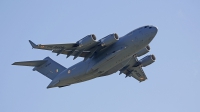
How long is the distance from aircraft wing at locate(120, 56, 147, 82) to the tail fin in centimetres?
458

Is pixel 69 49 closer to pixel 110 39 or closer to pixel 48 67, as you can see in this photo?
pixel 110 39

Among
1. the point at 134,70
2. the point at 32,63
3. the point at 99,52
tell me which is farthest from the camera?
the point at 134,70

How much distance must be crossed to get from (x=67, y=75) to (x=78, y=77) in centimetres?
80

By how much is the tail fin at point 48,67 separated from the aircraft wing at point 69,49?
3.45 metres

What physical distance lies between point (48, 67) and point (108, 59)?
614cm

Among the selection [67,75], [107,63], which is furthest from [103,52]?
[67,75]

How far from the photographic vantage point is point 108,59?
24719mm

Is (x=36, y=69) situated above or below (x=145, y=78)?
above

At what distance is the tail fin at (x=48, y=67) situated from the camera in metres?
28.7

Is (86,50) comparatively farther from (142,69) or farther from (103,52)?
(142,69)

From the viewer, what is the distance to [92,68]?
82.6ft

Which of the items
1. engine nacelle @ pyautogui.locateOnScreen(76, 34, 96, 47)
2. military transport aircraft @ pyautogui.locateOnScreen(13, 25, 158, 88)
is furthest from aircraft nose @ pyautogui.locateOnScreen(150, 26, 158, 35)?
engine nacelle @ pyautogui.locateOnScreen(76, 34, 96, 47)

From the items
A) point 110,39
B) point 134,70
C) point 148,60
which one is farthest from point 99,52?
point 134,70

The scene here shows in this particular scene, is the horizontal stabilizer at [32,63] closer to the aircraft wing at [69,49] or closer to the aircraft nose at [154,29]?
the aircraft wing at [69,49]
